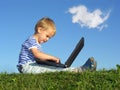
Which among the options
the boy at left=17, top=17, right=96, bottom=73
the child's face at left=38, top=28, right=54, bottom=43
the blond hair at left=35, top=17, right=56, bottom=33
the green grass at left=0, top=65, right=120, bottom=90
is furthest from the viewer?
the blond hair at left=35, top=17, right=56, bottom=33

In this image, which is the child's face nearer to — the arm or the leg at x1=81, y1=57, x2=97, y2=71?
the arm

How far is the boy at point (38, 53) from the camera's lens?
45.9 ft

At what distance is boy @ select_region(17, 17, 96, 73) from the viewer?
45.9ft

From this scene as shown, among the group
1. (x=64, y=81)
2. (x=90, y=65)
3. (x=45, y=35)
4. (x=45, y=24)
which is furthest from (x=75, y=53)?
(x=64, y=81)

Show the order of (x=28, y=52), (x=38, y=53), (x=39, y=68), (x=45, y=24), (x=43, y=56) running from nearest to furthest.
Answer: (x=39, y=68), (x=43, y=56), (x=38, y=53), (x=28, y=52), (x=45, y=24)

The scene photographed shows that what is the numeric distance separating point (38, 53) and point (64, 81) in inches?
120

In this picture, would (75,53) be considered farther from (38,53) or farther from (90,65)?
(38,53)

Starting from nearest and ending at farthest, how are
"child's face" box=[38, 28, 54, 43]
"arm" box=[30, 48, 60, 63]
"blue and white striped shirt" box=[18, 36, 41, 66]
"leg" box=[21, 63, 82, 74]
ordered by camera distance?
"leg" box=[21, 63, 82, 74] < "arm" box=[30, 48, 60, 63] < "blue and white striped shirt" box=[18, 36, 41, 66] < "child's face" box=[38, 28, 54, 43]

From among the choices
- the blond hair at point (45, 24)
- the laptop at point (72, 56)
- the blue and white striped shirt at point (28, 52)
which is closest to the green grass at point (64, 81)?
the laptop at point (72, 56)

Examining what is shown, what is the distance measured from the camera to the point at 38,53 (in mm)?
14547

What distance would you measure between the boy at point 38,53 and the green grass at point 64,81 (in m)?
1.32

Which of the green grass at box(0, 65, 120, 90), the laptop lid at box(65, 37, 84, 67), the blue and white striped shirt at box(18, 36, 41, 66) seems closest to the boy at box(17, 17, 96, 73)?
the blue and white striped shirt at box(18, 36, 41, 66)

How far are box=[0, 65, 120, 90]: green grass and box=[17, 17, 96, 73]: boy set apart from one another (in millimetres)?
1316

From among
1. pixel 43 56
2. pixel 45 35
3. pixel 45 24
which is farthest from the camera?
pixel 45 24
